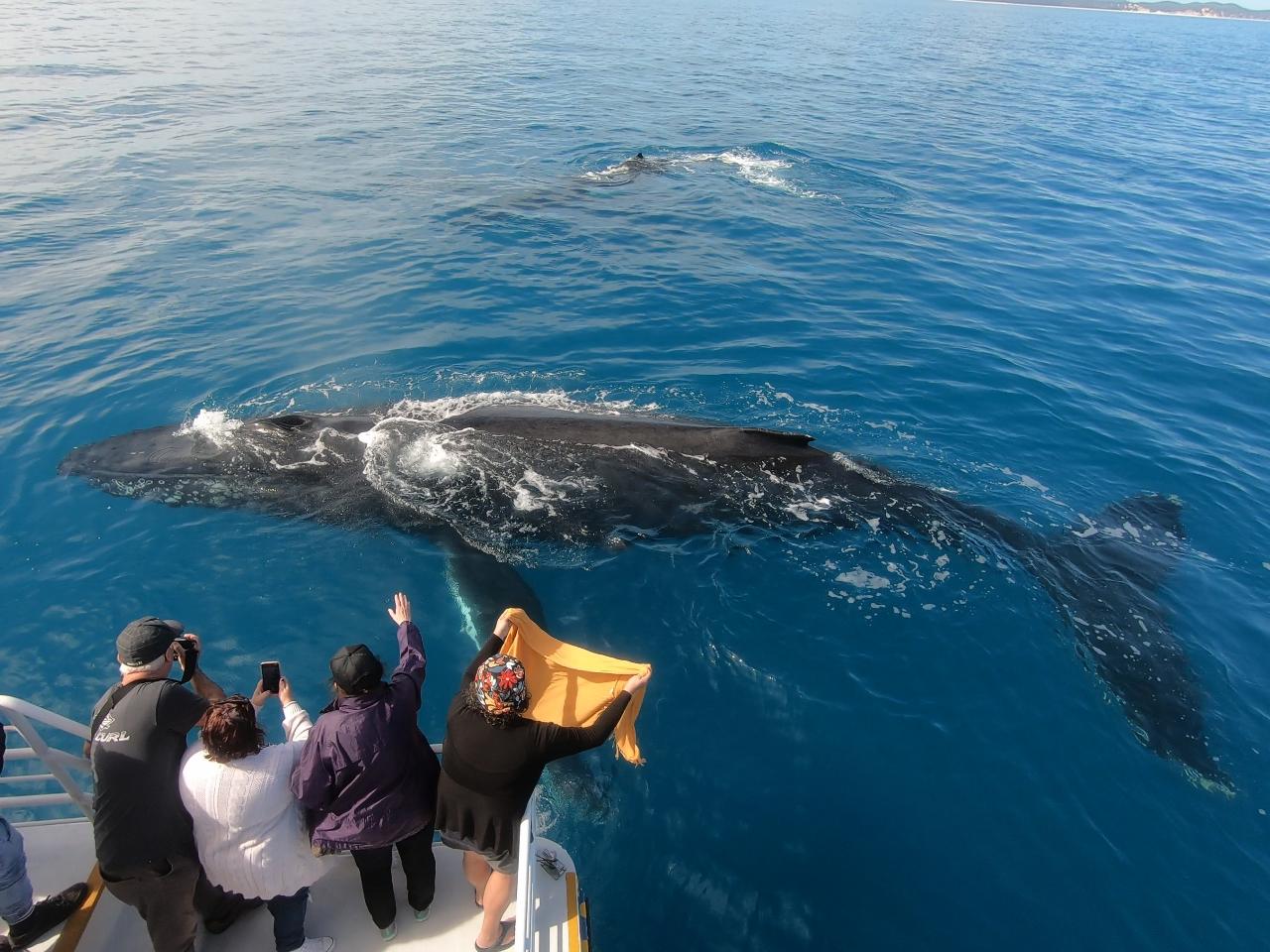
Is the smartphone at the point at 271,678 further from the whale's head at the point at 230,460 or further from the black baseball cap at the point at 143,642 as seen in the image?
the whale's head at the point at 230,460

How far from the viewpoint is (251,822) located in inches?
195

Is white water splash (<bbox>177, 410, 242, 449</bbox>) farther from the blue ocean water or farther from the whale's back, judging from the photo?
the whale's back

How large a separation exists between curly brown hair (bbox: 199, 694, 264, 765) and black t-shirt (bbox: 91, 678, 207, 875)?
0.31 metres

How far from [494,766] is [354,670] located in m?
1.16

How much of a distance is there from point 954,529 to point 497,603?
293 inches

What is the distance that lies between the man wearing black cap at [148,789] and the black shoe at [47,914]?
78cm

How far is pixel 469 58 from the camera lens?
59.4 meters

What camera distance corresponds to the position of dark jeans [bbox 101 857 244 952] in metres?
4.95

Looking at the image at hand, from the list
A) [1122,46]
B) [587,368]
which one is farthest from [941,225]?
[1122,46]

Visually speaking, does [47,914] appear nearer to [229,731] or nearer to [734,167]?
[229,731]

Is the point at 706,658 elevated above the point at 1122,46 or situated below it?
above

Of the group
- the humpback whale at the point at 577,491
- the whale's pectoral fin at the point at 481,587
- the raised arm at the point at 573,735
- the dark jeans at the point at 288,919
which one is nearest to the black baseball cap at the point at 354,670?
the raised arm at the point at 573,735

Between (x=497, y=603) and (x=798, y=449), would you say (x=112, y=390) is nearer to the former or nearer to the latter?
(x=497, y=603)

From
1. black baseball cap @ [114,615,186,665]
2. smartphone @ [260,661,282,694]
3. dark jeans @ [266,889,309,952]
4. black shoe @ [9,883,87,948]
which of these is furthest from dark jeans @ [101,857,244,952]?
black baseball cap @ [114,615,186,665]
